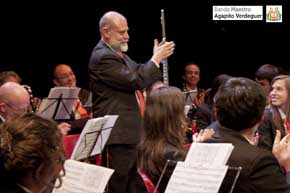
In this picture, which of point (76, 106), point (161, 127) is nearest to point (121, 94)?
point (161, 127)

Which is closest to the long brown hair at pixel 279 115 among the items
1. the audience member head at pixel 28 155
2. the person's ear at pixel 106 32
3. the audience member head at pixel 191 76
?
the person's ear at pixel 106 32

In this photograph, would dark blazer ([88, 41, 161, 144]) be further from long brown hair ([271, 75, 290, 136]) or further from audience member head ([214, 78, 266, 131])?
audience member head ([214, 78, 266, 131])

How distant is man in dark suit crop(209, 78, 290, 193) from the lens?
240cm

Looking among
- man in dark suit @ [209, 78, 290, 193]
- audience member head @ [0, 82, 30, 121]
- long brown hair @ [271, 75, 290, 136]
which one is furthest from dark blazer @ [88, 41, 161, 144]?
man in dark suit @ [209, 78, 290, 193]

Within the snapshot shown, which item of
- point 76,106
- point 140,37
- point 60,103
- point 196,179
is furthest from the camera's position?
point 140,37

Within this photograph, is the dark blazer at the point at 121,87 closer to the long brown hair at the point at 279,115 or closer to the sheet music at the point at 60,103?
the sheet music at the point at 60,103

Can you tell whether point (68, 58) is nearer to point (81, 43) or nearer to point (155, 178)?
point (81, 43)

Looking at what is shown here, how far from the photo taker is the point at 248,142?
8.29 feet

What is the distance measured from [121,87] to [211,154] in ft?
6.25

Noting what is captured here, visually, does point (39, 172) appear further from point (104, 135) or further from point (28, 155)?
point (104, 135)

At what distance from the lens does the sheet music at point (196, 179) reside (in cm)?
219

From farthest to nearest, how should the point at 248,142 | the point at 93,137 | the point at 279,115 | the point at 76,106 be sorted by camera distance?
the point at 76,106 < the point at 279,115 < the point at 93,137 < the point at 248,142

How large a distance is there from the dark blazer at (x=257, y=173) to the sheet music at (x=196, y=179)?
0.20 meters

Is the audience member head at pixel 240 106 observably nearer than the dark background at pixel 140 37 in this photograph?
Yes
